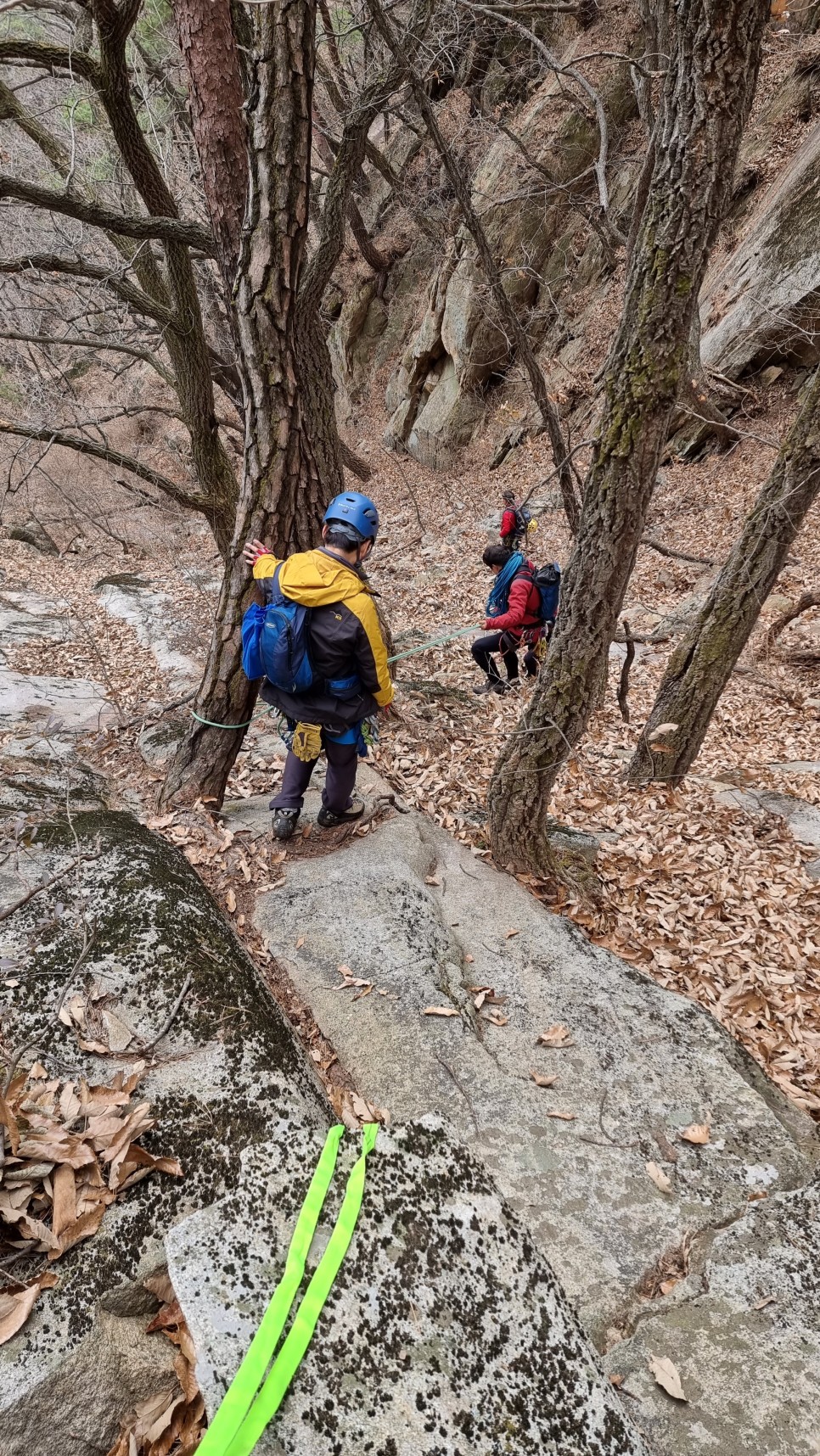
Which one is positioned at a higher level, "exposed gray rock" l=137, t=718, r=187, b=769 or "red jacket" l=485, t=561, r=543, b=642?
"red jacket" l=485, t=561, r=543, b=642

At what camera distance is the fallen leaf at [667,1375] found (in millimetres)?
1954

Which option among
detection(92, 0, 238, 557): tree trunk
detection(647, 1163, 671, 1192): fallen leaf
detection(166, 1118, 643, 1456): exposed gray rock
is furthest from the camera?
detection(92, 0, 238, 557): tree trunk

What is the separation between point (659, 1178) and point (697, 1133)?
336mm

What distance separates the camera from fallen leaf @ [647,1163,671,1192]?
2.72 metres

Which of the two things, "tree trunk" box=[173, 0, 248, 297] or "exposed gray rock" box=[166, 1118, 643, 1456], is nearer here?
"exposed gray rock" box=[166, 1118, 643, 1456]

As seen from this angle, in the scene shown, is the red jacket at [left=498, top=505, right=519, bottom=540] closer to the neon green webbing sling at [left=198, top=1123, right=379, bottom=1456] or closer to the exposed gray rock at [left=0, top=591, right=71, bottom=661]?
the neon green webbing sling at [left=198, top=1123, right=379, bottom=1456]

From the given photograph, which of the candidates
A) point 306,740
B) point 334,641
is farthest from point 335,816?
point 334,641

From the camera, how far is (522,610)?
24.7 feet

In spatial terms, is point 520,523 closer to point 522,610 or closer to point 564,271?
point 522,610

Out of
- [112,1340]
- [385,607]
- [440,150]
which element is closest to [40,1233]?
[112,1340]

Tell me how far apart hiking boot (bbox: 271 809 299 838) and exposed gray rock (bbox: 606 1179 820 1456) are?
121 inches

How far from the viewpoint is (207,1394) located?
150cm

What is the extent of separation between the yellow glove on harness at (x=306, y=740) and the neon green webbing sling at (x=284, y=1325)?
263 centimetres

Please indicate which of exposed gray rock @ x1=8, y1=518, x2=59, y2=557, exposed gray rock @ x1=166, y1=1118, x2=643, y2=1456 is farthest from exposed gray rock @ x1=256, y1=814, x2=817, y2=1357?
exposed gray rock @ x1=8, y1=518, x2=59, y2=557
